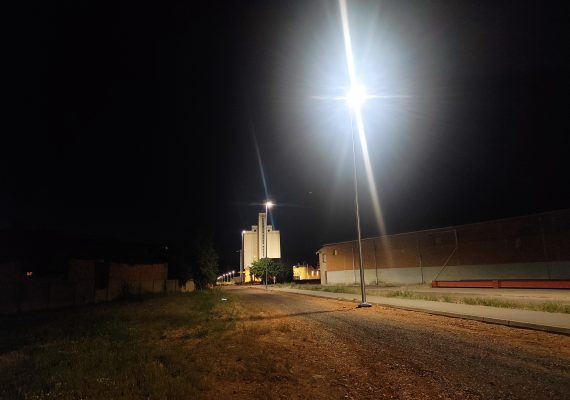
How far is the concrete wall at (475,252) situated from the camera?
3102cm

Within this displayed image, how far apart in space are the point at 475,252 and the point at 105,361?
37.7 m

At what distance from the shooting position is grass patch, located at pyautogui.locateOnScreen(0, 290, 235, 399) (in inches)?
207

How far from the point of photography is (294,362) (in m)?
6.81

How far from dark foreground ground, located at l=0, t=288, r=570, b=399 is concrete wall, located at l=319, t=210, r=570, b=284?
87.0ft

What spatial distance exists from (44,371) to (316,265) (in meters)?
85.8

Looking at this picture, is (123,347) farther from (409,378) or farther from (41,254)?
(41,254)

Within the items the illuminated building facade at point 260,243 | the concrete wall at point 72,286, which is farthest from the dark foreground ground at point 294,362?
the illuminated building facade at point 260,243

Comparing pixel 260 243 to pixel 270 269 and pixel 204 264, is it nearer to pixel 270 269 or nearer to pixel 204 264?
pixel 270 269

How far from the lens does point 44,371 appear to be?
6.39 metres

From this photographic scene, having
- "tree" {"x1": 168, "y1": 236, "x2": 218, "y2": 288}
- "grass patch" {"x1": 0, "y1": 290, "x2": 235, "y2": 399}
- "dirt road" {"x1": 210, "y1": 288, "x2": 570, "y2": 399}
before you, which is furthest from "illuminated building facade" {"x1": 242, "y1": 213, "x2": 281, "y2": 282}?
"dirt road" {"x1": 210, "y1": 288, "x2": 570, "y2": 399}

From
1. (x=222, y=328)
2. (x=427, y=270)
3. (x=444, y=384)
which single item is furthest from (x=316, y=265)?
(x=444, y=384)

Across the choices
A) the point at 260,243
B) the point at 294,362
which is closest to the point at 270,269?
the point at 260,243

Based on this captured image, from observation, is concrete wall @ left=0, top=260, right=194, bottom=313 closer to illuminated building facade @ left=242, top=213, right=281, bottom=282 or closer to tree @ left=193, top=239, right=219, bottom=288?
tree @ left=193, top=239, right=219, bottom=288

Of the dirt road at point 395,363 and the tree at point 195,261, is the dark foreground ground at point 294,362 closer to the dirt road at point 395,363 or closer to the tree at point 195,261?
the dirt road at point 395,363
